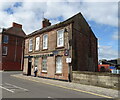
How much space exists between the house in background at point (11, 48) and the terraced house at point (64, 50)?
16298 millimetres

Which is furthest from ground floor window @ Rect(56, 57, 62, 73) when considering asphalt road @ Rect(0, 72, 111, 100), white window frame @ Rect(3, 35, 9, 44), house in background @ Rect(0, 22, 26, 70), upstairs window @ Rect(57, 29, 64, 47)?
white window frame @ Rect(3, 35, 9, 44)

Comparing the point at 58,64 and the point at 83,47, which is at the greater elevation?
the point at 83,47

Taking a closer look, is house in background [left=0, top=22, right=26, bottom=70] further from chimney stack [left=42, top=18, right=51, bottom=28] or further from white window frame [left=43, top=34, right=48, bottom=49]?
white window frame [left=43, top=34, right=48, bottom=49]

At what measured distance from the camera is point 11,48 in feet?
119

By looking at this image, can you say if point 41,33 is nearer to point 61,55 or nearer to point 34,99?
point 61,55

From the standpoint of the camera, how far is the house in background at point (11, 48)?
112ft

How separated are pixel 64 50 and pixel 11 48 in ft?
85.8

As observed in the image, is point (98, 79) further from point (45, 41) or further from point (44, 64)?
point (45, 41)

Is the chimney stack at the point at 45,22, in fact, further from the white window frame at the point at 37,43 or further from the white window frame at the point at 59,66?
the white window frame at the point at 59,66

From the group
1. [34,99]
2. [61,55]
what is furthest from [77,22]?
[34,99]

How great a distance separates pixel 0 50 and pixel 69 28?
86.6ft

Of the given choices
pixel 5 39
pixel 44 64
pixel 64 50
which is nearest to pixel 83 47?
pixel 64 50

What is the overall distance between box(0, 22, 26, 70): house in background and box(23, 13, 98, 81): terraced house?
16.3 meters

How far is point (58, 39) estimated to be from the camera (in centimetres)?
1603
